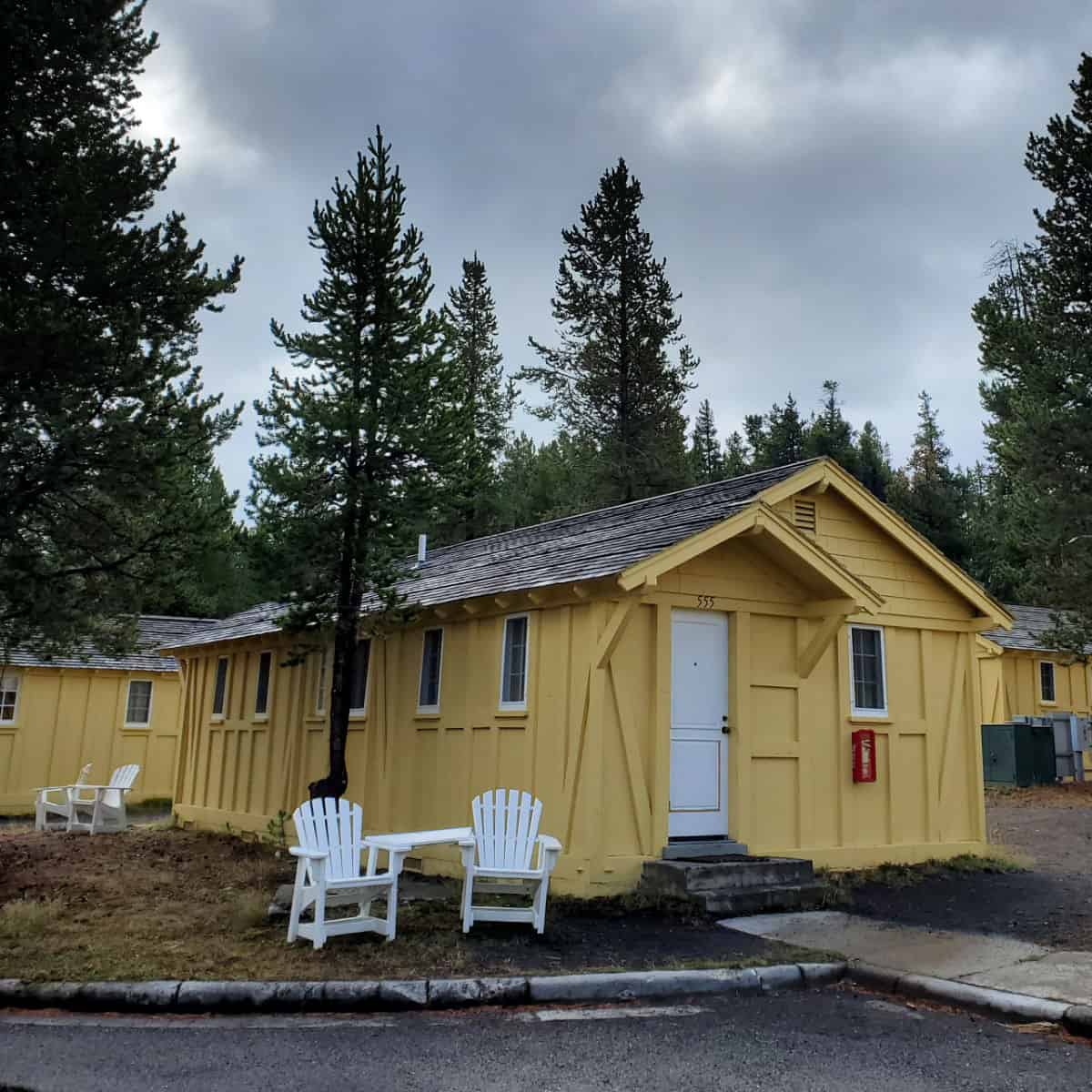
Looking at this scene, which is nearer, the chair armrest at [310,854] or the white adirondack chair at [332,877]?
the chair armrest at [310,854]

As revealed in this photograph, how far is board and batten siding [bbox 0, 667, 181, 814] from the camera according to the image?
21703mm

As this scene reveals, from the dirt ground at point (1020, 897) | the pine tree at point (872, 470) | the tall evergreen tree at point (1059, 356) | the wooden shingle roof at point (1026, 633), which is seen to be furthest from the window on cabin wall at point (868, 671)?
the pine tree at point (872, 470)

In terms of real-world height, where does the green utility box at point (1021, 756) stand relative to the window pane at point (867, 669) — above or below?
below

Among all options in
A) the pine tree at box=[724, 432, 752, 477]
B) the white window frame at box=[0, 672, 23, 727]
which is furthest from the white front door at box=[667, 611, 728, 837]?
the pine tree at box=[724, 432, 752, 477]

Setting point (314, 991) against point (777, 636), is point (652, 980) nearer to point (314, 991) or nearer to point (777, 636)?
point (314, 991)

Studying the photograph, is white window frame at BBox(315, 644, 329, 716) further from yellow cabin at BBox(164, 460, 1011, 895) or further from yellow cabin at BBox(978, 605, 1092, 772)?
yellow cabin at BBox(978, 605, 1092, 772)

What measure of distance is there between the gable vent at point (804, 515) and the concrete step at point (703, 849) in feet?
12.9

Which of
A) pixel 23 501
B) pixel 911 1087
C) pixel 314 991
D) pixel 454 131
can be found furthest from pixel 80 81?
pixel 911 1087

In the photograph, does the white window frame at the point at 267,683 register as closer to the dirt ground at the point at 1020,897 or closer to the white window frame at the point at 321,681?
the white window frame at the point at 321,681

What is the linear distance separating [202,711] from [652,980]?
14025mm

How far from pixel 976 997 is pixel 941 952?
1337 millimetres

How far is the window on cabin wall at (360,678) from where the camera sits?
46.0ft

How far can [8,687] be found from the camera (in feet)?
71.7

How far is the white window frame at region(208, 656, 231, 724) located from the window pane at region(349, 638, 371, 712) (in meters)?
4.48
